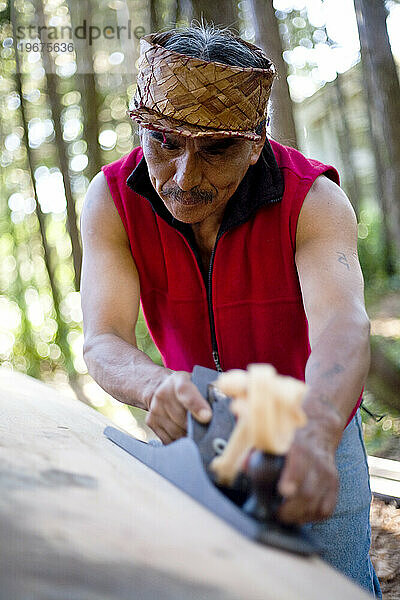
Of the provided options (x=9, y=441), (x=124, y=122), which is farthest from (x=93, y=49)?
(x=9, y=441)

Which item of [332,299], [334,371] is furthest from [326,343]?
[332,299]

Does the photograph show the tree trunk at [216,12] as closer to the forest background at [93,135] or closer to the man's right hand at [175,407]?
the forest background at [93,135]

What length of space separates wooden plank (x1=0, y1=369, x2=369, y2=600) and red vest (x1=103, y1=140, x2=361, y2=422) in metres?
0.85

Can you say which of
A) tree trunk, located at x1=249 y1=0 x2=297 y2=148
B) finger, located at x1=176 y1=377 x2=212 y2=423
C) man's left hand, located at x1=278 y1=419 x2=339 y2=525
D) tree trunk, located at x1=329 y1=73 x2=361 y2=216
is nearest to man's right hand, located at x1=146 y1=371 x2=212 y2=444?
finger, located at x1=176 y1=377 x2=212 y2=423

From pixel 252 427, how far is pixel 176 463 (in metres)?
0.39

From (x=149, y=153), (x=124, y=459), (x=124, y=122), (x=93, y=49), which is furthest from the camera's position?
(x=124, y=122)

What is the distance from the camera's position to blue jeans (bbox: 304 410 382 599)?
1938 mm

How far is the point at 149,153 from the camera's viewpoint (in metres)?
1.80

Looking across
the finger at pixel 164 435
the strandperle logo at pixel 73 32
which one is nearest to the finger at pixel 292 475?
the finger at pixel 164 435

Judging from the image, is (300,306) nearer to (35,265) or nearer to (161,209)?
(161,209)

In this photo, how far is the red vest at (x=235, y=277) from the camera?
6.44 feet

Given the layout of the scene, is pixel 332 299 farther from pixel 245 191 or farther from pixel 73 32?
pixel 73 32

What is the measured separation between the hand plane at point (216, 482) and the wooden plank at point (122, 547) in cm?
2


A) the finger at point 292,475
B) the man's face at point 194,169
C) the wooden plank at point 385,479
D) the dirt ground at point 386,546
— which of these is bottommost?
the dirt ground at point 386,546
